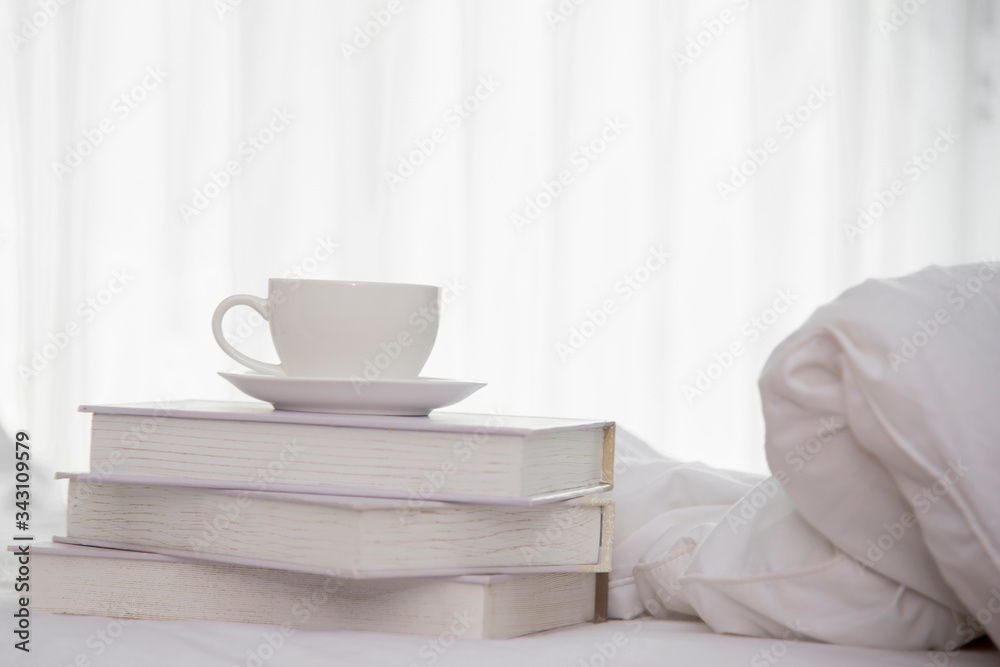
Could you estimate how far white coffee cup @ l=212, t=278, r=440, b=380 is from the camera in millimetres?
724

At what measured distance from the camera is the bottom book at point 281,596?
0.64m

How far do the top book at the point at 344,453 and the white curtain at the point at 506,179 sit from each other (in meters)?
1.83

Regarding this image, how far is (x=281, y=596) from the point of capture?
66 cm

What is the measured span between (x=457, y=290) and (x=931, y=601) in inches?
78.7

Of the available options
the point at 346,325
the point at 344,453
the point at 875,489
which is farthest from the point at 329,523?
the point at 875,489

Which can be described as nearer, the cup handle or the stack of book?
the stack of book

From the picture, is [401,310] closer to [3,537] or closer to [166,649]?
[166,649]

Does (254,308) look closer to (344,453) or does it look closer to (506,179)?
(344,453)

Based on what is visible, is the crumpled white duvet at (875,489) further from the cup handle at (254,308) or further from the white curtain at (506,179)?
the white curtain at (506,179)

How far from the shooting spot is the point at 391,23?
2.60m

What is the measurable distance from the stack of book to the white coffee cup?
6cm

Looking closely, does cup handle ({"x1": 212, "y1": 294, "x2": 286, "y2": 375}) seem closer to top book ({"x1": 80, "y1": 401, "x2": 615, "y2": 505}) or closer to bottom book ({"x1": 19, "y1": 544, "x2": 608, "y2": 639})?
top book ({"x1": 80, "y1": 401, "x2": 615, "y2": 505})

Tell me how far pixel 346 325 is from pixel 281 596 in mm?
203

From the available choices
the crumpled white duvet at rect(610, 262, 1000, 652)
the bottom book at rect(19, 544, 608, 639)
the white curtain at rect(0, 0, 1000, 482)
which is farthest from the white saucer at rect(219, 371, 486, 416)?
the white curtain at rect(0, 0, 1000, 482)
